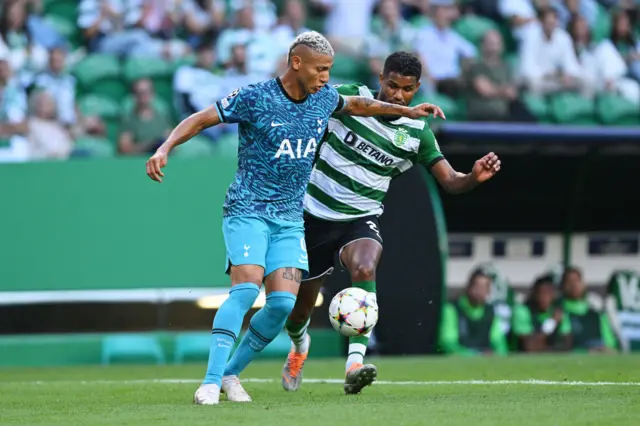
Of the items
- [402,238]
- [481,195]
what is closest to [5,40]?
[402,238]

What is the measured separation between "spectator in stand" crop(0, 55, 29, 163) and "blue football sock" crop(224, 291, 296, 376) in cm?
677

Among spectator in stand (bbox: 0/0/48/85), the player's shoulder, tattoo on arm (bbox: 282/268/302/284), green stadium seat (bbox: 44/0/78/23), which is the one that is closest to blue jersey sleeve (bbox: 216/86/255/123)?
tattoo on arm (bbox: 282/268/302/284)

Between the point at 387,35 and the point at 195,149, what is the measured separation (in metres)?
3.28

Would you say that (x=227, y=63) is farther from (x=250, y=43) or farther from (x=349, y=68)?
(x=349, y=68)

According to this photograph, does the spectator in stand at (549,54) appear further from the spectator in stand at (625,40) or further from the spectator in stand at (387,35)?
the spectator in stand at (387,35)

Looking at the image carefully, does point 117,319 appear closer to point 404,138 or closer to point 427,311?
point 427,311

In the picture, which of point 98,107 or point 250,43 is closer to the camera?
point 98,107

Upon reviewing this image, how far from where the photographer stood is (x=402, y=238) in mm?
14391

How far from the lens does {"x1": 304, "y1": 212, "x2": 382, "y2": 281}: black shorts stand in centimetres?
904

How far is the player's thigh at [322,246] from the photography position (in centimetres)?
908

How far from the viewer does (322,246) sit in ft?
29.9

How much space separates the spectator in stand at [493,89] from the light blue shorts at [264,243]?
7907 mm

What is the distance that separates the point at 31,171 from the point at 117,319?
189cm

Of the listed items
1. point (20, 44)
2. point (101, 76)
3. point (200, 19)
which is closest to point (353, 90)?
point (101, 76)
